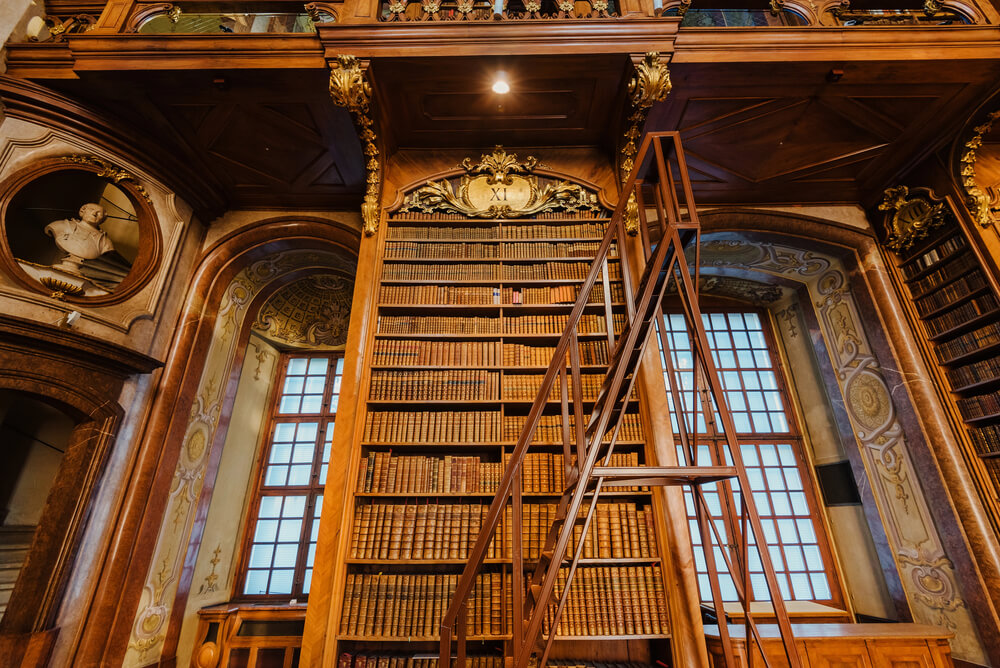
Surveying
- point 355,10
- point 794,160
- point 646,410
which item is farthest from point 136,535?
point 794,160

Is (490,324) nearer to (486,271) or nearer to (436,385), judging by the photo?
(486,271)

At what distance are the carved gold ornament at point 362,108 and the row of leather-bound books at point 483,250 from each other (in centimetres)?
27

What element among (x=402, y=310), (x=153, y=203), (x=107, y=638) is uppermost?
(x=153, y=203)

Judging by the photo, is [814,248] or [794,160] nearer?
[794,160]

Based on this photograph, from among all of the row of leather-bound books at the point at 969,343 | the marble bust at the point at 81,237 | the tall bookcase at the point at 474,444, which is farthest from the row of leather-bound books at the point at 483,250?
the row of leather-bound books at the point at 969,343

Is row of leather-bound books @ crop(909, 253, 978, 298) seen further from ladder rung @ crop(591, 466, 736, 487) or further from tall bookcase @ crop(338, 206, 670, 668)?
ladder rung @ crop(591, 466, 736, 487)

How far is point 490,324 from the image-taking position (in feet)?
10.3

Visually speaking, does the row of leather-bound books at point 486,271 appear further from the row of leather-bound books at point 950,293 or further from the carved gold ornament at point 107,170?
the row of leather-bound books at point 950,293

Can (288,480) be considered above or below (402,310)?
below

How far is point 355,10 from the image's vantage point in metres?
3.02

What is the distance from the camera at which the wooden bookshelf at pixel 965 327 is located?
3145mm

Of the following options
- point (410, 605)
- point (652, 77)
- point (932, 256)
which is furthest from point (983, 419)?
point (410, 605)

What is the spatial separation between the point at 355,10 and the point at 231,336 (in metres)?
3.11

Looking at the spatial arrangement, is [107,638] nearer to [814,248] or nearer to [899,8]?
[814,248]
